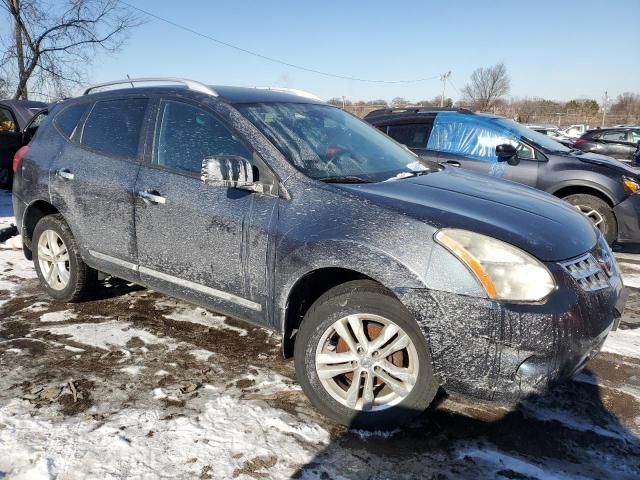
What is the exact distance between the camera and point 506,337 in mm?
2311

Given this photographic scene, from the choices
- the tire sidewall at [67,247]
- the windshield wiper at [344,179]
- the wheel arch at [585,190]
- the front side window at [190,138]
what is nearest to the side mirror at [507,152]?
the wheel arch at [585,190]

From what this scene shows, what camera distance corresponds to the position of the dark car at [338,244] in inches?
93.2

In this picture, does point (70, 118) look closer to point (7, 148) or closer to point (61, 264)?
point (61, 264)

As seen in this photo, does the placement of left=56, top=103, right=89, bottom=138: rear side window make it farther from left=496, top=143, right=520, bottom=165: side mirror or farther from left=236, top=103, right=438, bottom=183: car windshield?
left=496, top=143, right=520, bottom=165: side mirror

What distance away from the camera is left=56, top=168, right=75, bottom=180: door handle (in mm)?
3976

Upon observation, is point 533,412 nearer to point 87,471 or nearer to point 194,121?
point 87,471

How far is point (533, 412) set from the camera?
2.93m

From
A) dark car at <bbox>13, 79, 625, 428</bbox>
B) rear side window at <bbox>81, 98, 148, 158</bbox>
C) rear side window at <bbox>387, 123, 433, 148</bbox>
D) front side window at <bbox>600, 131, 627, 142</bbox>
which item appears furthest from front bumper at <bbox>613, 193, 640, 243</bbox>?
front side window at <bbox>600, 131, 627, 142</bbox>

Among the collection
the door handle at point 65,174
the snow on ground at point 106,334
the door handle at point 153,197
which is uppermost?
→ the door handle at point 65,174

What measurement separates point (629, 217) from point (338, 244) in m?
5.05

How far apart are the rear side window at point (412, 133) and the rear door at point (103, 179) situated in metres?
4.06

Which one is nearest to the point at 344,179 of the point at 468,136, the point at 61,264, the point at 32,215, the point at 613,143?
the point at 61,264

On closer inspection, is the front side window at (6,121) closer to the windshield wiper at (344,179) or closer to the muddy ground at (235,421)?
the muddy ground at (235,421)

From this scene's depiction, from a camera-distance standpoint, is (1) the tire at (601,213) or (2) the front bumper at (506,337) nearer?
(2) the front bumper at (506,337)
